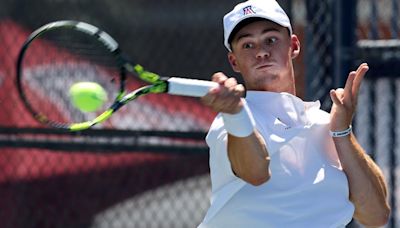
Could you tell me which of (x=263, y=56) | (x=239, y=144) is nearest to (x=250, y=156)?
(x=239, y=144)

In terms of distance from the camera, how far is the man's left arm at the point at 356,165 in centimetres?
305

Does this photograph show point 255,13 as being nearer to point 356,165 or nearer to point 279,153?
point 279,153

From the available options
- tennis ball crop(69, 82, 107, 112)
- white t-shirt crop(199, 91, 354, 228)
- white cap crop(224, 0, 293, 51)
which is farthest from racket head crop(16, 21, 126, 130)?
white t-shirt crop(199, 91, 354, 228)

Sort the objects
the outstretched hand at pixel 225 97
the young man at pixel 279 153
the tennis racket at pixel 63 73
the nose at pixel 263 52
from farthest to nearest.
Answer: the tennis racket at pixel 63 73
the nose at pixel 263 52
the young man at pixel 279 153
the outstretched hand at pixel 225 97

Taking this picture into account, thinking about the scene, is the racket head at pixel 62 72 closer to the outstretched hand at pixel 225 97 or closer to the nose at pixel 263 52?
the nose at pixel 263 52

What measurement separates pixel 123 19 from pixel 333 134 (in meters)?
2.29

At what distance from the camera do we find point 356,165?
3.06 m

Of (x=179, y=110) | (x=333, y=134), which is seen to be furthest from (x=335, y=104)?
(x=179, y=110)

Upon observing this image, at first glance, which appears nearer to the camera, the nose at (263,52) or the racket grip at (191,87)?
the racket grip at (191,87)

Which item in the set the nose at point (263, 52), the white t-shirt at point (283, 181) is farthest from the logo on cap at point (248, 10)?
the white t-shirt at point (283, 181)

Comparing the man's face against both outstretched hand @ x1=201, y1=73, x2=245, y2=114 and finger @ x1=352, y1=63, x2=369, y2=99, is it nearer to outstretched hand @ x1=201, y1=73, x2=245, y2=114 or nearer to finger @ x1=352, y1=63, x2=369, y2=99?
finger @ x1=352, y1=63, x2=369, y2=99

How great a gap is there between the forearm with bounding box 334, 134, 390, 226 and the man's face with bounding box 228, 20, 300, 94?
0.23 metres

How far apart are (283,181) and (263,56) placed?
0.35m

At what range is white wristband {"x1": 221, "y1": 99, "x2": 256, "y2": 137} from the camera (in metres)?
2.70
